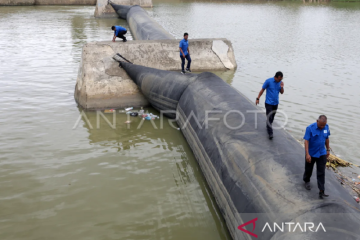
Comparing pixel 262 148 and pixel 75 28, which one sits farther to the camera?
pixel 75 28

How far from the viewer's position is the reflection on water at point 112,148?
5809 millimetres

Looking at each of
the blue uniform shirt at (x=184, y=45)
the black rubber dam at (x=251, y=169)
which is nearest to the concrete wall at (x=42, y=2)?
the blue uniform shirt at (x=184, y=45)

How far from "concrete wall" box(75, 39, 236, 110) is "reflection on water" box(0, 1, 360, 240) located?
0.72 m

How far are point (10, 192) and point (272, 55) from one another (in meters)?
14.6

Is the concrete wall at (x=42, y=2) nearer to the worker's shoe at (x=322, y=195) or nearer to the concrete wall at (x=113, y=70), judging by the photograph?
the concrete wall at (x=113, y=70)

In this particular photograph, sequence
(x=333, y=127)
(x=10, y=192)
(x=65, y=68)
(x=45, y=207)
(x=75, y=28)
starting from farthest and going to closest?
(x=75, y=28)
(x=65, y=68)
(x=333, y=127)
(x=10, y=192)
(x=45, y=207)

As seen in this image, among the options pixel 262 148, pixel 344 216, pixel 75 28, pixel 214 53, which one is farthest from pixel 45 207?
pixel 75 28

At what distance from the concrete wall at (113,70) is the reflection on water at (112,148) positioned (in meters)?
0.72

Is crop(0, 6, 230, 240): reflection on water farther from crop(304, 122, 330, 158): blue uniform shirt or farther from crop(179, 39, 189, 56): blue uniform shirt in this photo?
crop(179, 39, 189, 56): blue uniform shirt

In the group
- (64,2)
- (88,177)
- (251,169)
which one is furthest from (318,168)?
(64,2)

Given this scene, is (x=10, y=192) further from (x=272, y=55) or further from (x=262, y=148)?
(x=272, y=55)

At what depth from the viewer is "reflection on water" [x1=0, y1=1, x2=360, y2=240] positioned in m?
5.81

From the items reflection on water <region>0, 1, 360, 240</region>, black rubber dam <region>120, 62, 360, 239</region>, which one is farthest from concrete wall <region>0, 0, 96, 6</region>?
black rubber dam <region>120, 62, 360, 239</region>

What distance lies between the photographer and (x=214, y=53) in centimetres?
1384
